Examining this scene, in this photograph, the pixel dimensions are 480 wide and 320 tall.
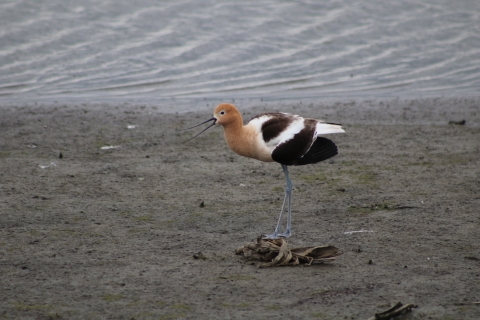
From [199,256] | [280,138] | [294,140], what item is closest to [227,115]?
[280,138]

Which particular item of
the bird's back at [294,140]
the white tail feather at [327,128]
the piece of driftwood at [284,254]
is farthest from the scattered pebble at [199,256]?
the white tail feather at [327,128]

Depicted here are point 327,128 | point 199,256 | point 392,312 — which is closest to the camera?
point 392,312

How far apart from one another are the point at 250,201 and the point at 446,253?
1.96 m

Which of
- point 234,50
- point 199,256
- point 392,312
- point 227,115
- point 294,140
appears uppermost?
point 234,50

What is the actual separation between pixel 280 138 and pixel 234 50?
8.14 m

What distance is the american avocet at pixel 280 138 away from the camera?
5770mm

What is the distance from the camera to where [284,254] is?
17.1 ft

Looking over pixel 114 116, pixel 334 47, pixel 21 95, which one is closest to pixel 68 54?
pixel 21 95

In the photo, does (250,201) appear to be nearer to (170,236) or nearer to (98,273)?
(170,236)

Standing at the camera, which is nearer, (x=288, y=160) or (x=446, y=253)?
(x=446, y=253)

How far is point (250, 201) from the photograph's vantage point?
6766 mm

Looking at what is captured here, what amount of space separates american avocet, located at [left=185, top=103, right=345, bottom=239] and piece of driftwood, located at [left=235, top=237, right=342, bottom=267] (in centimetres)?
46

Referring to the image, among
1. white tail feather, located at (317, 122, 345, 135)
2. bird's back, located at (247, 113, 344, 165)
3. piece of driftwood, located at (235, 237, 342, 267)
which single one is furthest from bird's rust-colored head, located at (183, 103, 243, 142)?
piece of driftwood, located at (235, 237, 342, 267)

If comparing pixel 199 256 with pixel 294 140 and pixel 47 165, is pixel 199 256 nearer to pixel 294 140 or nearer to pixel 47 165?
pixel 294 140
